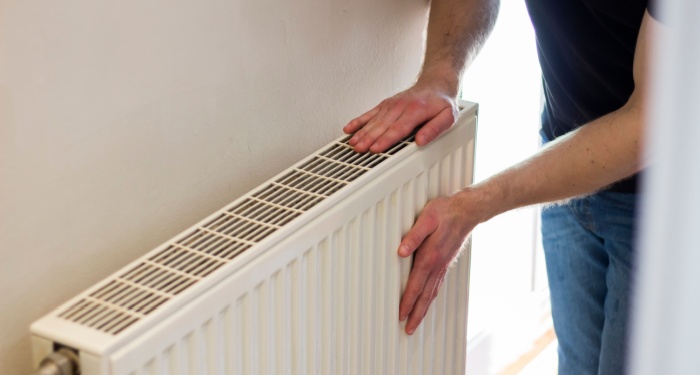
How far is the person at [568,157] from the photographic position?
3.50ft

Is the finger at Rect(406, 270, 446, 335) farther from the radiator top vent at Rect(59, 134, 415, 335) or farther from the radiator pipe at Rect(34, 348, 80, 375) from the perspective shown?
the radiator pipe at Rect(34, 348, 80, 375)

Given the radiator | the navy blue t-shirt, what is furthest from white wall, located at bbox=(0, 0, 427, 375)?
the navy blue t-shirt

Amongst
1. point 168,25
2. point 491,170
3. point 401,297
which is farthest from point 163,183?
point 491,170

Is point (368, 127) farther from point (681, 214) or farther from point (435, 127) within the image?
point (681, 214)

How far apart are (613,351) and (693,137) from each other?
0.88 m

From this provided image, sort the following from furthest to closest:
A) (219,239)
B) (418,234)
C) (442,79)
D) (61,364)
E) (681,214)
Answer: (442,79)
(418,234)
(219,239)
(61,364)
(681,214)

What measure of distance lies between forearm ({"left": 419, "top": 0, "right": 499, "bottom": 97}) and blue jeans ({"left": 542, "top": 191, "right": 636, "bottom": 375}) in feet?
0.89

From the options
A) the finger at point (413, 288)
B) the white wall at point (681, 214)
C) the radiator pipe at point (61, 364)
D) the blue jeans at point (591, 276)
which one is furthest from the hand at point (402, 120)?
the white wall at point (681, 214)

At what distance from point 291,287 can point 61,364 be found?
261 millimetres

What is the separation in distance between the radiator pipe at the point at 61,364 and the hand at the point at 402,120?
1.44ft

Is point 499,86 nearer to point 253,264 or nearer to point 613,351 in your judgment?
point 613,351

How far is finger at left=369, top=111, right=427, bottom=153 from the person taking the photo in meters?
1.07

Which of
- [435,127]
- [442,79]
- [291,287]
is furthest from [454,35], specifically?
[291,287]

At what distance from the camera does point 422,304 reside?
1122mm
